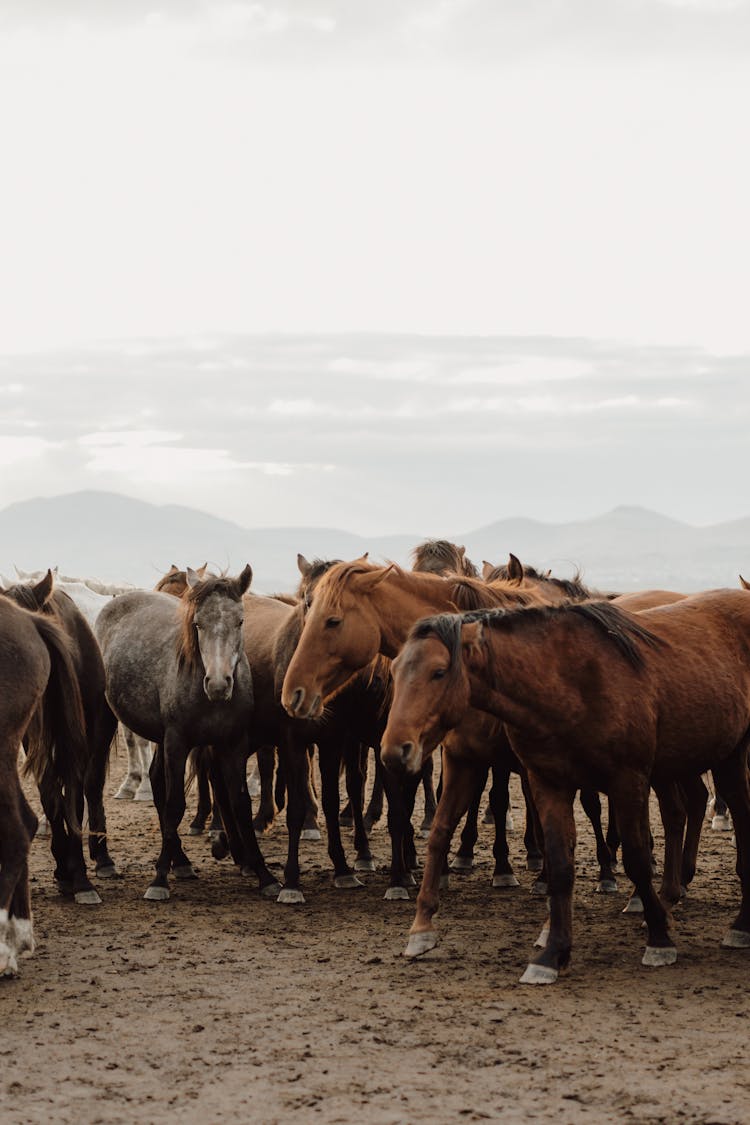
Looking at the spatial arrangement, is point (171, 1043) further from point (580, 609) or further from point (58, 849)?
point (58, 849)

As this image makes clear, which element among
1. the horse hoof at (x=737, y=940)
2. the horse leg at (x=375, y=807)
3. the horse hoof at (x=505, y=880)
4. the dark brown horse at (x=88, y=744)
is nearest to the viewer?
the horse hoof at (x=737, y=940)

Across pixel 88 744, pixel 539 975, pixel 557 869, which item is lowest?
pixel 539 975

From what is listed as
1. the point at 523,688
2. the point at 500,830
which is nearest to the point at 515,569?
the point at 500,830

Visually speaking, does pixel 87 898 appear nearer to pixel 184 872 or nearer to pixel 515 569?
pixel 184 872

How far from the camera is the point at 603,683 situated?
6305mm

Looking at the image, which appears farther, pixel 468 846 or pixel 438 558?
pixel 438 558

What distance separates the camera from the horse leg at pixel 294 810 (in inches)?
330

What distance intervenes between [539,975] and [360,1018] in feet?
3.39

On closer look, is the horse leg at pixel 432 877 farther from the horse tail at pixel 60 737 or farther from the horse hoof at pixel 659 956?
the horse tail at pixel 60 737

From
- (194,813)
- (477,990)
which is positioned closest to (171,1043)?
(477,990)

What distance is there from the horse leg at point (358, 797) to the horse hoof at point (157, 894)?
1590 mm

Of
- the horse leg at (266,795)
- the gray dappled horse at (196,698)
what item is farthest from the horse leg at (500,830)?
the horse leg at (266,795)

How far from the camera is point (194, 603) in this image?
8.61 metres

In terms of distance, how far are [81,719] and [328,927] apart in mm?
1934
